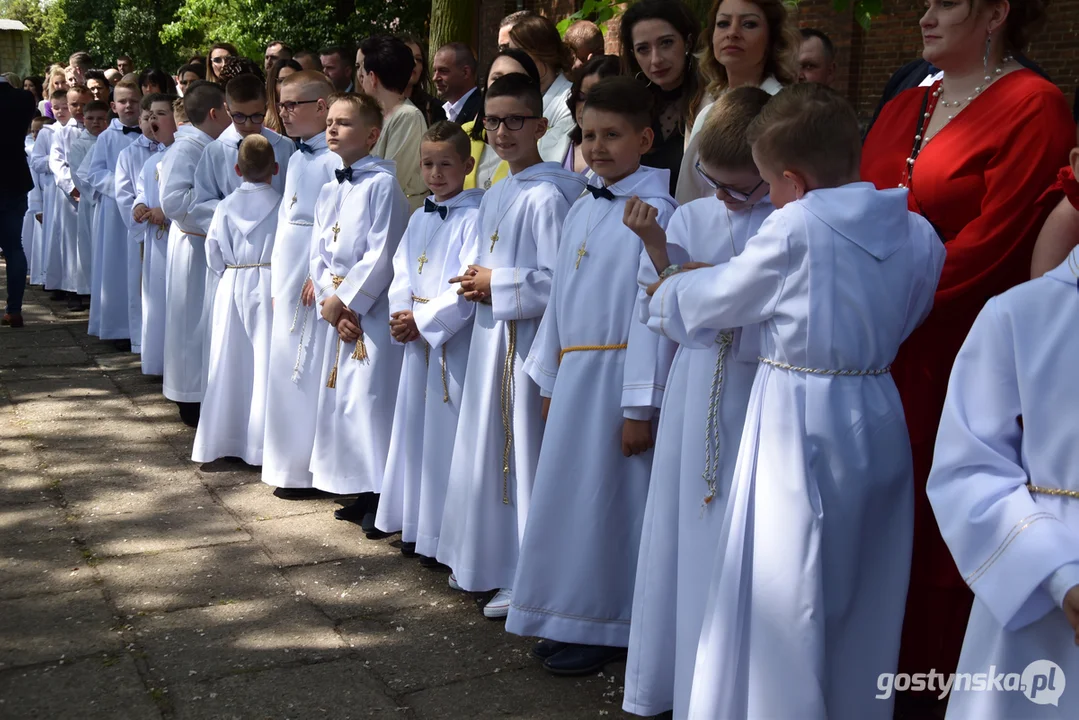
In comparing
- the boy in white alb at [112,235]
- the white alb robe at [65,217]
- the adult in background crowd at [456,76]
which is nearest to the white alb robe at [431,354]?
the adult in background crowd at [456,76]

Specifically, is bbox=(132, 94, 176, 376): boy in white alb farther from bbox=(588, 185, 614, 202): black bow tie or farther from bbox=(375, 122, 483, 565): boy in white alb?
bbox=(588, 185, 614, 202): black bow tie

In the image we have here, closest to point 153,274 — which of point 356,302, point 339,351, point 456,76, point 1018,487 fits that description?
point 456,76

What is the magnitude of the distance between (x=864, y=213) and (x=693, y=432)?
2.65ft

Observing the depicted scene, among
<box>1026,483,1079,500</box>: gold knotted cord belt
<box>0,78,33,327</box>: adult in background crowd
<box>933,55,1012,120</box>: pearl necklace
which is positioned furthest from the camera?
<box>0,78,33,327</box>: adult in background crowd

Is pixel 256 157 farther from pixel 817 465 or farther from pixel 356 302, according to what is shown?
pixel 817 465

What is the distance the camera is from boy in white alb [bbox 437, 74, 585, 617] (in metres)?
4.41

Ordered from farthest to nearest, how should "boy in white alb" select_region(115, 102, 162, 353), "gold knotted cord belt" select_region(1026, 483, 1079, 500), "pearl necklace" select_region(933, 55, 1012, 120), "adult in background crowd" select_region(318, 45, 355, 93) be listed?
"boy in white alb" select_region(115, 102, 162, 353) < "adult in background crowd" select_region(318, 45, 355, 93) < "pearl necklace" select_region(933, 55, 1012, 120) < "gold knotted cord belt" select_region(1026, 483, 1079, 500)

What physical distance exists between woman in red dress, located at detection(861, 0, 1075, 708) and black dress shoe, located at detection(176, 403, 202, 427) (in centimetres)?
492

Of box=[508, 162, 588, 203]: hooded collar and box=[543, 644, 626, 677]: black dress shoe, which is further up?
box=[508, 162, 588, 203]: hooded collar

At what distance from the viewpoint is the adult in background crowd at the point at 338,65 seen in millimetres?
7844

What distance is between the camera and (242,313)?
6.50 meters

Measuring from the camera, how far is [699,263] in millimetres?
3312

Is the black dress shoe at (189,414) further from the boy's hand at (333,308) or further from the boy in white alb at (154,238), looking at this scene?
the boy's hand at (333,308)

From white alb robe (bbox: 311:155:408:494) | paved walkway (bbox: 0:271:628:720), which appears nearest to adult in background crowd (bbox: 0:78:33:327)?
paved walkway (bbox: 0:271:628:720)
